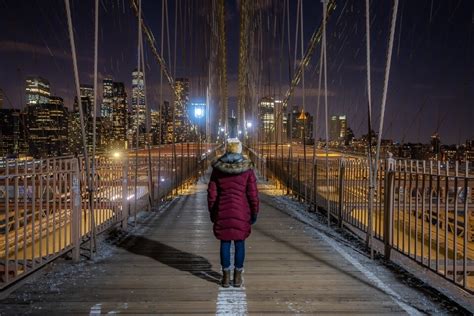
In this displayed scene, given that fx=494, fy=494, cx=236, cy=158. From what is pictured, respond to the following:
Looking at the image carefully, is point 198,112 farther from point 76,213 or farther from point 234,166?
point 234,166

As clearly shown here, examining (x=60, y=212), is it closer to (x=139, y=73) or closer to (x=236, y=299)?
(x=236, y=299)

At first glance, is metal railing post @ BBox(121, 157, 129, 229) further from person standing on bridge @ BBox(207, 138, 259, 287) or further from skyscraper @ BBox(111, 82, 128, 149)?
skyscraper @ BBox(111, 82, 128, 149)

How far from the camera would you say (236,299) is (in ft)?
12.6

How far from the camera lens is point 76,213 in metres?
4.96

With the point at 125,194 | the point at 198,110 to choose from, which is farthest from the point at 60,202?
the point at 198,110

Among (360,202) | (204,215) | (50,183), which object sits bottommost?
(204,215)

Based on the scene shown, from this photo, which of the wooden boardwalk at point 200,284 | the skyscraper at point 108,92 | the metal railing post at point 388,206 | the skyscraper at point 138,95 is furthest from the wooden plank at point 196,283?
the skyscraper at point 108,92

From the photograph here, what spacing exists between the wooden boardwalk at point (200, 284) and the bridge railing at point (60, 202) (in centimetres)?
28

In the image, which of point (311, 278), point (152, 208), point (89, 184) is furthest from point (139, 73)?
point (311, 278)

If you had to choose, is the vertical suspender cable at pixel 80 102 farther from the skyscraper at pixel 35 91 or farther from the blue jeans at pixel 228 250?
the skyscraper at pixel 35 91

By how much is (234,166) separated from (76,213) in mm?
1947

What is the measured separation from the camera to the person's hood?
156 inches

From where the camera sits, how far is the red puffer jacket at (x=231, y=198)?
400cm

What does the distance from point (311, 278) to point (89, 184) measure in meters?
2.41
